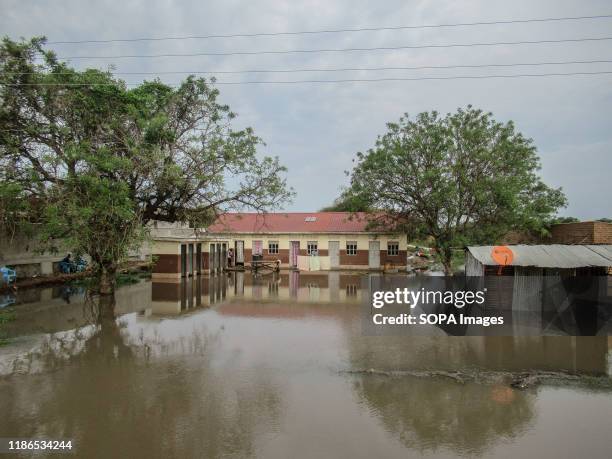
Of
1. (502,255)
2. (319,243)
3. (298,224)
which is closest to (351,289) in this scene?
(502,255)

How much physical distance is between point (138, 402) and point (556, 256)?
37.4ft

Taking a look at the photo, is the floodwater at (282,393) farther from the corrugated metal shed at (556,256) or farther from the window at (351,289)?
the window at (351,289)

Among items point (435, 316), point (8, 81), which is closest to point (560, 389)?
point (435, 316)

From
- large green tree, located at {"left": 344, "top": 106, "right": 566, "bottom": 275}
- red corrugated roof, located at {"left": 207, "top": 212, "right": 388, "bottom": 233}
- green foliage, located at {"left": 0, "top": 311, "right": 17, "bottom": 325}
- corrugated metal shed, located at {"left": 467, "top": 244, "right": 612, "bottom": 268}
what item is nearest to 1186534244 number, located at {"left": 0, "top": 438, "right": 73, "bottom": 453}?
green foliage, located at {"left": 0, "top": 311, "right": 17, "bottom": 325}

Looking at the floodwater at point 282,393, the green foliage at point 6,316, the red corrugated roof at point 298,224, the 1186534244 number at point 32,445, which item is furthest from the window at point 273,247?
the 1186534244 number at point 32,445

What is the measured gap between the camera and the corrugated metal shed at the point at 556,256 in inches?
449

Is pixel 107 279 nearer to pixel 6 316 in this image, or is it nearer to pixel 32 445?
pixel 6 316

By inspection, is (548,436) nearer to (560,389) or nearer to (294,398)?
(560,389)

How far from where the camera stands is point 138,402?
23.0ft

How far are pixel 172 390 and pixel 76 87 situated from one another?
14.5 meters

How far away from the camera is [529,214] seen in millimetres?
22312

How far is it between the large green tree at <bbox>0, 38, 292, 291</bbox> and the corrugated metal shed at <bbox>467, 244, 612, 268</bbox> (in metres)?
11.2

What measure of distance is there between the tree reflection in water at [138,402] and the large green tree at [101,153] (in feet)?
21.5

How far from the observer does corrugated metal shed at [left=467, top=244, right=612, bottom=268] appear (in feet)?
37.4
